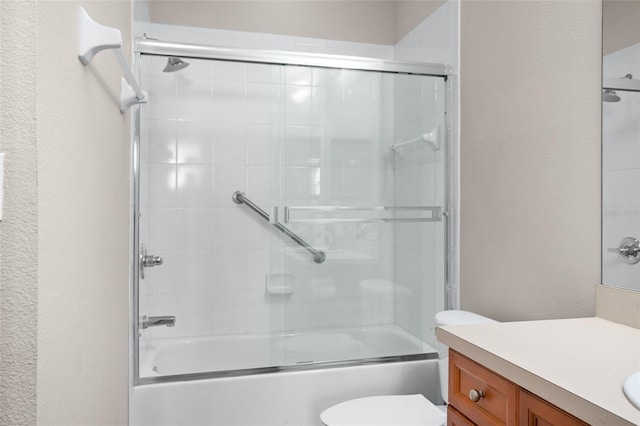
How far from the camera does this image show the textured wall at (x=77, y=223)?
0.72 meters

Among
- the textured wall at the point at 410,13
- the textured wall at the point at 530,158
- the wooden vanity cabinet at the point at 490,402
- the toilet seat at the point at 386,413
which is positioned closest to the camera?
the wooden vanity cabinet at the point at 490,402

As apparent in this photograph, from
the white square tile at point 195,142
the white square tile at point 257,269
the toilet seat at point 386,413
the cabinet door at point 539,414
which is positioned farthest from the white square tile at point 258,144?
the cabinet door at point 539,414

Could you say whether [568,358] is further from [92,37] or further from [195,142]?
[195,142]

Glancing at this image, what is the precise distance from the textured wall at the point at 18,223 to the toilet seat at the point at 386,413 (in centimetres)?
106

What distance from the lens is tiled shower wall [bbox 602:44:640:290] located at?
1.13 meters

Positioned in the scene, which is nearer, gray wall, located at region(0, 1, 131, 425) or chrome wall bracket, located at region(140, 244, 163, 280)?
gray wall, located at region(0, 1, 131, 425)

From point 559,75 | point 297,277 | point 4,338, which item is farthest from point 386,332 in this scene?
point 4,338

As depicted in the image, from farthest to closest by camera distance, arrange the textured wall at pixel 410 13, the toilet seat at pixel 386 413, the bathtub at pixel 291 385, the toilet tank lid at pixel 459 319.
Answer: the textured wall at pixel 410 13 < the bathtub at pixel 291 385 < the toilet tank lid at pixel 459 319 < the toilet seat at pixel 386 413

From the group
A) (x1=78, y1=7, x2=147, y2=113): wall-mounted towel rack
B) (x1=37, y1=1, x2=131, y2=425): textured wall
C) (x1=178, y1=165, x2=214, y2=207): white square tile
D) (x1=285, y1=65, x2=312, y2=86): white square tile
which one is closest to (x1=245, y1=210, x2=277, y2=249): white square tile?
(x1=178, y1=165, x2=214, y2=207): white square tile

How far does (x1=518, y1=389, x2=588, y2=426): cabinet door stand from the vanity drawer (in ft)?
0.06

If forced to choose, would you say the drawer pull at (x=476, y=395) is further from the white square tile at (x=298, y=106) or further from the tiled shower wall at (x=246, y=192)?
the white square tile at (x=298, y=106)

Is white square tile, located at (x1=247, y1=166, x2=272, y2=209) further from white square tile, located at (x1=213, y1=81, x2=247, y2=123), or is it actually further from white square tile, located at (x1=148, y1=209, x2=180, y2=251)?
white square tile, located at (x1=148, y1=209, x2=180, y2=251)

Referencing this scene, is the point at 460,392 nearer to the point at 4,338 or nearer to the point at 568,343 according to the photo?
the point at 568,343

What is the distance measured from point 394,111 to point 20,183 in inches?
65.2
